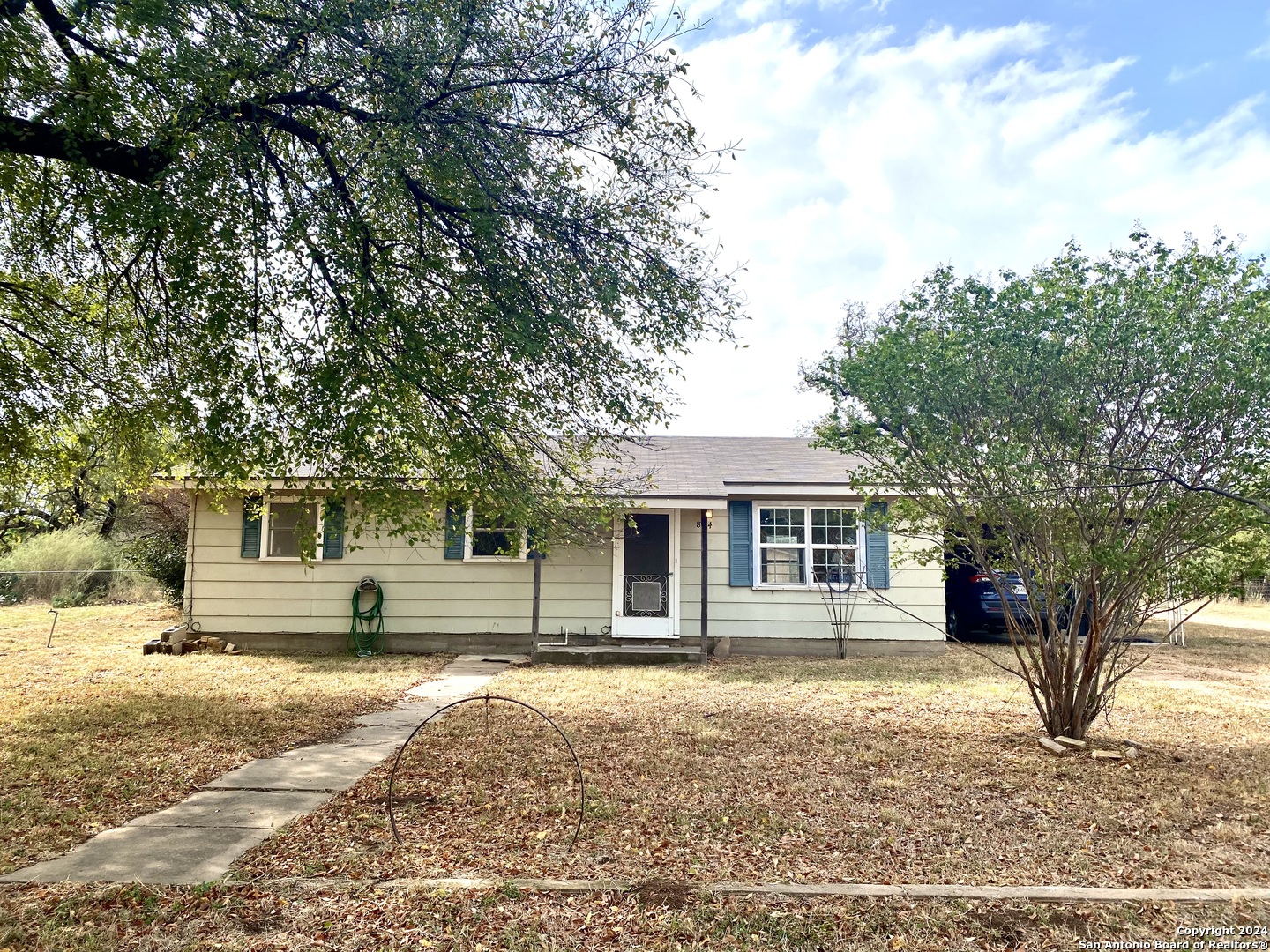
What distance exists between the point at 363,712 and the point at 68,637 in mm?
8687

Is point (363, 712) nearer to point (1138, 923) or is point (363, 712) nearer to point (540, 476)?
point (540, 476)

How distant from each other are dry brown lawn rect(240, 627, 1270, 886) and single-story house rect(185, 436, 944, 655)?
3.61m

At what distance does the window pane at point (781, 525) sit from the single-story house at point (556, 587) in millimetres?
29

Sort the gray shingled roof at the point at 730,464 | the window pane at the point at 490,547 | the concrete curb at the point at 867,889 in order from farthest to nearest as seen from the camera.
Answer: the window pane at the point at 490,547, the gray shingled roof at the point at 730,464, the concrete curb at the point at 867,889

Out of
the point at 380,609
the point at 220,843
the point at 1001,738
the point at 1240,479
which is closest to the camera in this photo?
the point at 220,843

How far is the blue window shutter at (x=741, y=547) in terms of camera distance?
12.2 meters

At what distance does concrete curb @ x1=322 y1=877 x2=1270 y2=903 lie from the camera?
11.3 ft

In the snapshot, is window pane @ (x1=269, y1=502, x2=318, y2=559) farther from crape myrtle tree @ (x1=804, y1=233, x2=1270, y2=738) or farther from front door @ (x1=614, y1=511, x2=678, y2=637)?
crape myrtle tree @ (x1=804, y1=233, x2=1270, y2=738)

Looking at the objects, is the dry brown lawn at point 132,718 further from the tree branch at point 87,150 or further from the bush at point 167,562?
the tree branch at point 87,150

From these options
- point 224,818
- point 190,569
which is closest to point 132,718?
point 224,818

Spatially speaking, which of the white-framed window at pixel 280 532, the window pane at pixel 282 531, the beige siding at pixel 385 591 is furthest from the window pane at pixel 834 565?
the window pane at pixel 282 531

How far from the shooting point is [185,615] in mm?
12125

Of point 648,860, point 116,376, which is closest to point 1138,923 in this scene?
point 648,860

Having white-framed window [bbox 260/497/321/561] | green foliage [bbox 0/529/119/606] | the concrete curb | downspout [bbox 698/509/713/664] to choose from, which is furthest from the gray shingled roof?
green foliage [bbox 0/529/119/606]
